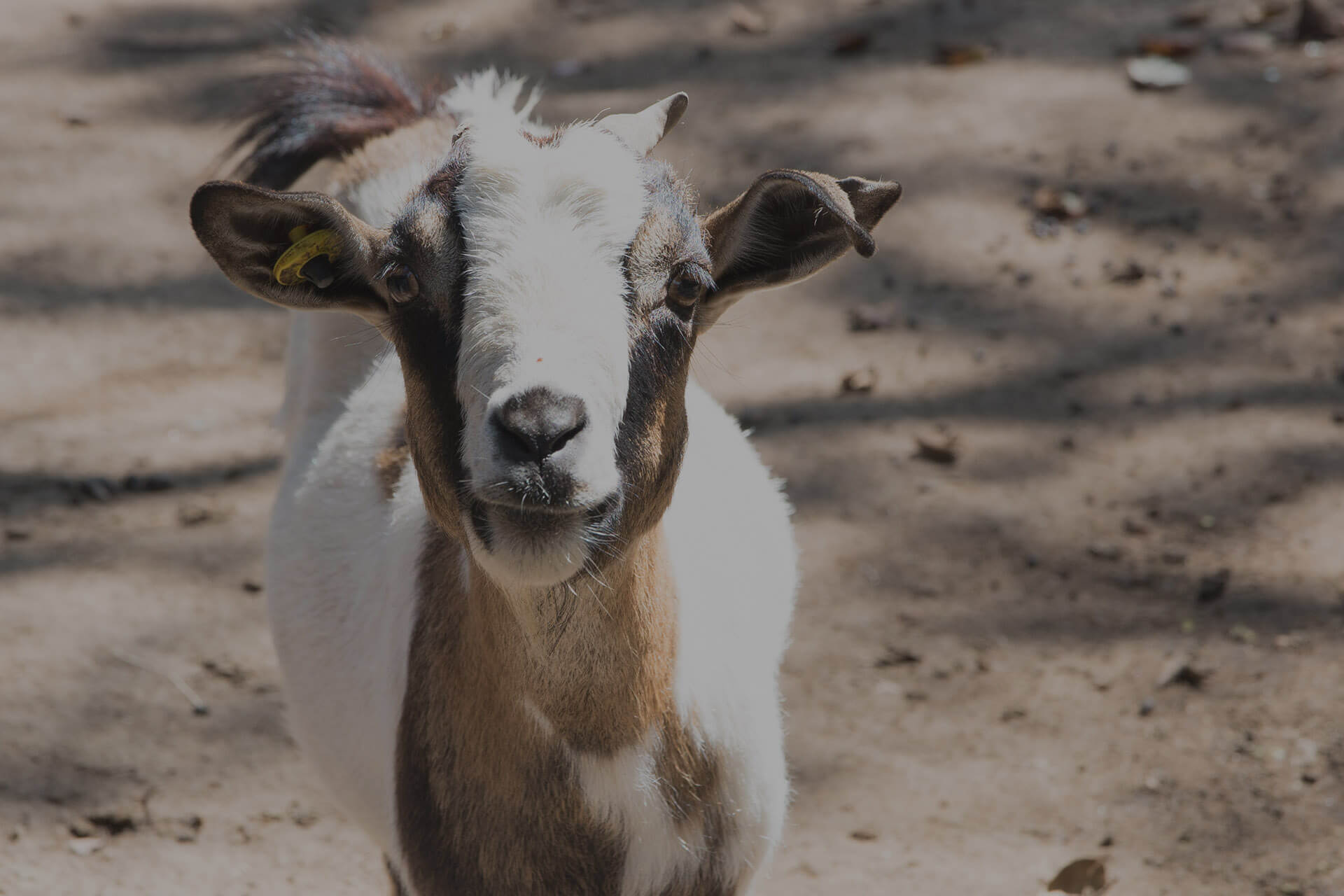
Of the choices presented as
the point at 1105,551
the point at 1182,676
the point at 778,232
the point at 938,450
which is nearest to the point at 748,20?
the point at 938,450

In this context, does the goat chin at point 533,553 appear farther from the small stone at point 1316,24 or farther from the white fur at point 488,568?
the small stone at point 1316,24

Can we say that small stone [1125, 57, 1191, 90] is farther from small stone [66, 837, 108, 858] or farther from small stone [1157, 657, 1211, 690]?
small stone [66, 837, 108, 858]

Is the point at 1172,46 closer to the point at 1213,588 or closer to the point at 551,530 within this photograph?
the point at 1213,588

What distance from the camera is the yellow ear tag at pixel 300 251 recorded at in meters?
2.61

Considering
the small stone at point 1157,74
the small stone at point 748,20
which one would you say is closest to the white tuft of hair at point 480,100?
the small stone at point 748,20

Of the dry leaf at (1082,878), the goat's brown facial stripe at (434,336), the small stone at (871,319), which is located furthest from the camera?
the small stone at (871,319)

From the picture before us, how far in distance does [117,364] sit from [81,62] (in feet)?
8.71

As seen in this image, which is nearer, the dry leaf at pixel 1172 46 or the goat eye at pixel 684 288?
the goat eye at pixel 684 288

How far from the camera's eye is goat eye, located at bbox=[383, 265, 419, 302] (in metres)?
2.52

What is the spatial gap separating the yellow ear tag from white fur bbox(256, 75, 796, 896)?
1.10ft

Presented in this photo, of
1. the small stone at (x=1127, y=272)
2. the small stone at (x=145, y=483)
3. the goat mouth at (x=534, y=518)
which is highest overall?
the goat mouth at (x=534, y=518)

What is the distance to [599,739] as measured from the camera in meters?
2.76

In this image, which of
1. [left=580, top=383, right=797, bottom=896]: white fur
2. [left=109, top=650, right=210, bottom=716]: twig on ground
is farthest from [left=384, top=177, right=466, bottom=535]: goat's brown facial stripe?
[left=109, top=650, right=210, bottom=716]: twig on ground

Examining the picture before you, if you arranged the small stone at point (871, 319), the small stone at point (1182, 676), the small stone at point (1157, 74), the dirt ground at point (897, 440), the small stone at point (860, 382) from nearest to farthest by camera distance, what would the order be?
the dirt ground at point (897, 440), the small stone at point (1182, 676), the small stone at point (860, 382), the small stone at point (871, 319), the small stone at point (1157, 74)
